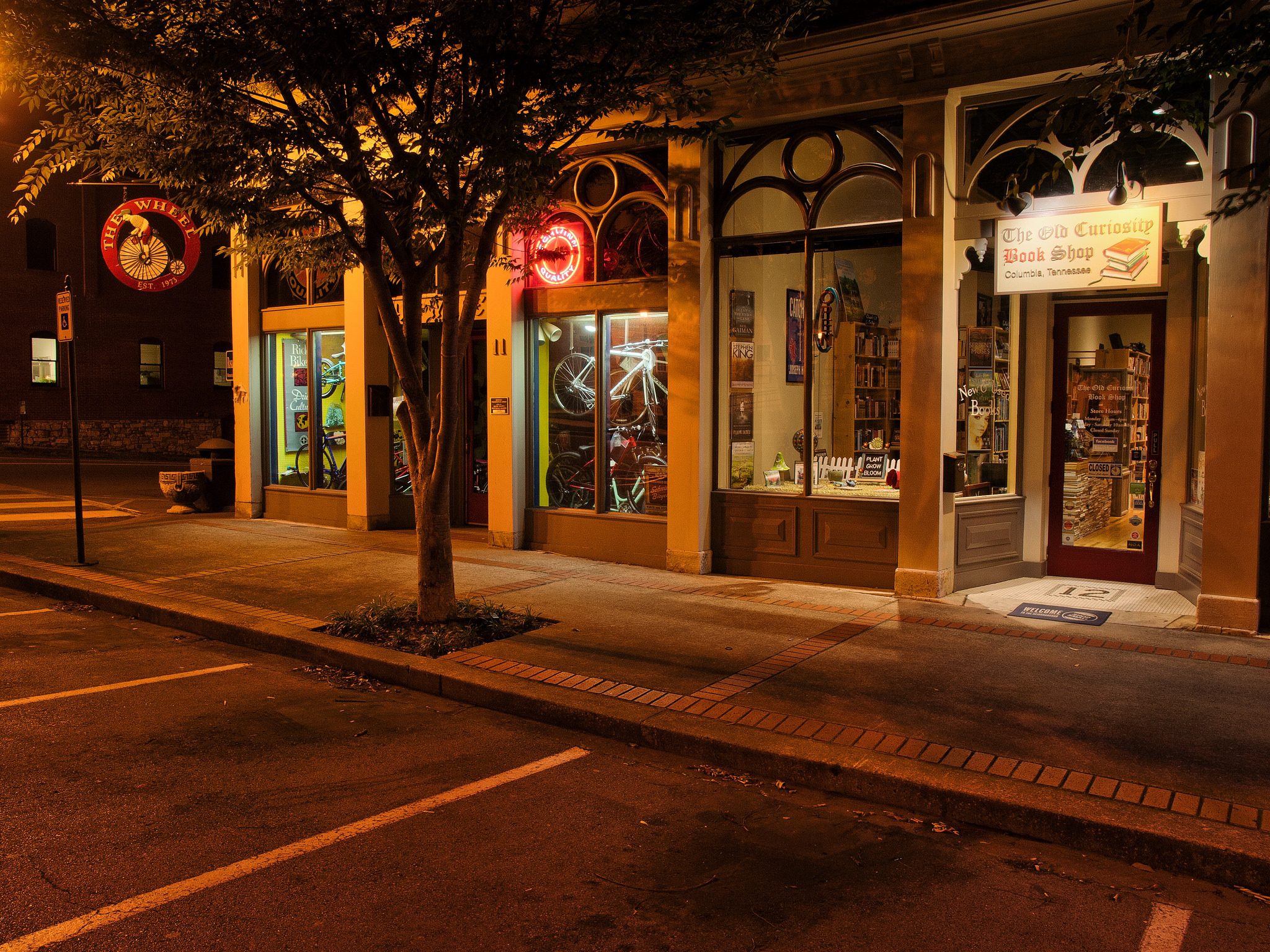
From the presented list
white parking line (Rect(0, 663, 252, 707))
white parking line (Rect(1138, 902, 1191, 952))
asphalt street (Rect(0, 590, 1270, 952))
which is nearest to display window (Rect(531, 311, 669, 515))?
white parking line (Rect(0, 663, 252, 707))

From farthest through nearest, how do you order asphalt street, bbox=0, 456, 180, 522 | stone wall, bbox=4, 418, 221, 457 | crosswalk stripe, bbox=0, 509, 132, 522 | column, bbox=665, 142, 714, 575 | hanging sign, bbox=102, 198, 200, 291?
1. stone wall, bbox=4, 418, 221, 457
2. asphalt street, bbox=0, 456, 180, 522
3. crosswalk stripe, bbox=0, 509, 132, 522
4. hanging sign, bbox=102, 198, 200, 291
5. column, bbox=665, 142, 714, 575

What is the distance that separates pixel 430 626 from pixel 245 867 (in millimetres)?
3736

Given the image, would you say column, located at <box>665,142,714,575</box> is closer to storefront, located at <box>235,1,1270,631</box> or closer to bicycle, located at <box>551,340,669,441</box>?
storefront, located at <box>235,1,1270,631</box>

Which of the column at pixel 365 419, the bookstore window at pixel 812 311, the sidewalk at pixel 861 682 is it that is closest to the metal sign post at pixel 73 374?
the sidewalk at pixel 861 682

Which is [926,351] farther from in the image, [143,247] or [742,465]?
[143,247]

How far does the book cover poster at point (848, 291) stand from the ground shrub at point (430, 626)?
4.49m

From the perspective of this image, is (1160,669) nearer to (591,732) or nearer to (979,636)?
(979,636)

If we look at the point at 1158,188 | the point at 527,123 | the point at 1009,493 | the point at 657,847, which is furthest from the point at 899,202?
the point at 657,847

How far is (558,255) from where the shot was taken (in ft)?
37.4

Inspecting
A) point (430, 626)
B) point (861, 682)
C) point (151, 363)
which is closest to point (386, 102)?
point (430, 626)

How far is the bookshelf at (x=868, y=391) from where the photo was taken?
968 cm

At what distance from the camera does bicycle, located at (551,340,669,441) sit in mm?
10898

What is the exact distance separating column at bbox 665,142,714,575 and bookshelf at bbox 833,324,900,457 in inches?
53.8

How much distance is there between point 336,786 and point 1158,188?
7772mm
